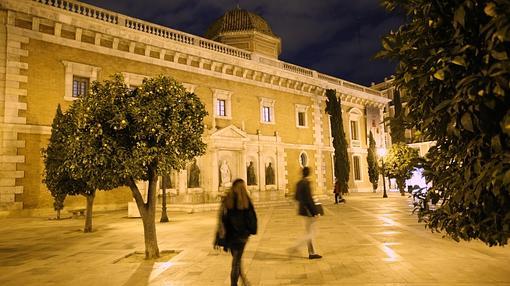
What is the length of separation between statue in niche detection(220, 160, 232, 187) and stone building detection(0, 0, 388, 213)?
0.07 meters

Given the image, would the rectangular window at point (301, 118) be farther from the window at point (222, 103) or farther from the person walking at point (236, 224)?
the person walking at point (236, 224)

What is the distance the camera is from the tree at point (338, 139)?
33.1 meters

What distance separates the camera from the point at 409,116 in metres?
3.39

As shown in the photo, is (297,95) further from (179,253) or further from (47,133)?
(179,253)

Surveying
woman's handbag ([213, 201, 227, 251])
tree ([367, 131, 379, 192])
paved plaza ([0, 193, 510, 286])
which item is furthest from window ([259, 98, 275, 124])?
woman's handbag ([213, 201, 227, 251])

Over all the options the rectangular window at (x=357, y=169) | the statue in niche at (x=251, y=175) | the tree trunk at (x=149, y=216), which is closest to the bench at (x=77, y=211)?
the tree trunk at (x=149, y=216)

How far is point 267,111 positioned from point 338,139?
8.05 metres

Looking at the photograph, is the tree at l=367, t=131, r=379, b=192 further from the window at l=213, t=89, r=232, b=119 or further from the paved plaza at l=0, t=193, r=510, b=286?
the paved plaza at l=0, t=193, r=510, b=286

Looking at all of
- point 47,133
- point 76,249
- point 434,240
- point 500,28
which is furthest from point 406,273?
point 47,133

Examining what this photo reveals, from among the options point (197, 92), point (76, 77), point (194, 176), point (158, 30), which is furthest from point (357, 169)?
point (76, 77)

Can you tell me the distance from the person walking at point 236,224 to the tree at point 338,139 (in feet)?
93.1

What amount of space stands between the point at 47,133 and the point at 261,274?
16.0m

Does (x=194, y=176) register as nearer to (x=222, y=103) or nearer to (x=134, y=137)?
(x=222, y=103)

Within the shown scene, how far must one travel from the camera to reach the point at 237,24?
103ft
